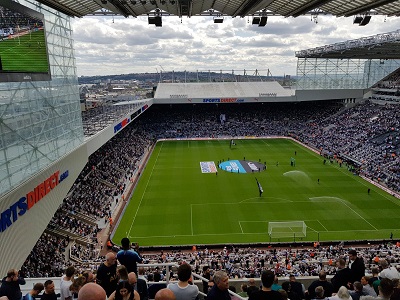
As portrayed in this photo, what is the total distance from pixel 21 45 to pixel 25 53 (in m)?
0.34

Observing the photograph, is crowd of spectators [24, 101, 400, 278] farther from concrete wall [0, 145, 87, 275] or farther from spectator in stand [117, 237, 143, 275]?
spectator in stand [117, 237, 143, 275]

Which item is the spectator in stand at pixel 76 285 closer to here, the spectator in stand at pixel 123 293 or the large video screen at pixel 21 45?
the spectator in stand at pixel 123 293

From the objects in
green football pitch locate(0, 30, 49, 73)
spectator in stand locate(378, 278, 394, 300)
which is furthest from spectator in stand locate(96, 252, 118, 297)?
green football pitch locate(0, 30, 49, 73)

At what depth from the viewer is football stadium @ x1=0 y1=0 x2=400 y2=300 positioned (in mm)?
10573

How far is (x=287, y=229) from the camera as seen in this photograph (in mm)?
24344

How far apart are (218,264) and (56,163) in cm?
945

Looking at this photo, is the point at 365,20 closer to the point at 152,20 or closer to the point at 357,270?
the point at 152,20

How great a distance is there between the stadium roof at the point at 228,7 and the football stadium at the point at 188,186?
4.3 inches

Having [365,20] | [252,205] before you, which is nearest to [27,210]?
[365,20]

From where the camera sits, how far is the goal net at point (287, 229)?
2370cm

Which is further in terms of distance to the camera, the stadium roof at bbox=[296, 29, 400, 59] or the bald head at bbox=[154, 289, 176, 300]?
the stadium roof at bbox=[296, 29, 400, 59]

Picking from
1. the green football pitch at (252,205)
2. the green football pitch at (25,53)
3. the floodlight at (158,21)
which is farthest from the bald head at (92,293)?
the green football pitch at (252,205)

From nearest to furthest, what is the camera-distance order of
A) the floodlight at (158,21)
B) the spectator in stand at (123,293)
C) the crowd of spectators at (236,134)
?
the spectator in stand at (123,293)
the floodlight at (158,21)
the crowd of spectators at (236,134)

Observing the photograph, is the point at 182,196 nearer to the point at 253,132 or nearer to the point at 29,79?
the point at 29,79
